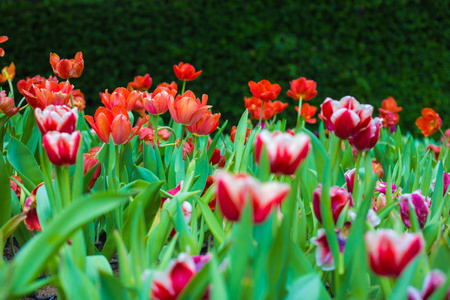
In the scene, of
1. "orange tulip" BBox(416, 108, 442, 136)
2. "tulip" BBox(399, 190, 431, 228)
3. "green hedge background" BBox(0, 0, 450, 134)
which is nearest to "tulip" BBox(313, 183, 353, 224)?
"tulip" BBox(399, 190, 431, 228)

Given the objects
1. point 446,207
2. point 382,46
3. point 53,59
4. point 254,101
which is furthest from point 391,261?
point 382,46

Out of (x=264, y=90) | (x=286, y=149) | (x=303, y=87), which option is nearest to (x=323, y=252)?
(x=286, y=149)

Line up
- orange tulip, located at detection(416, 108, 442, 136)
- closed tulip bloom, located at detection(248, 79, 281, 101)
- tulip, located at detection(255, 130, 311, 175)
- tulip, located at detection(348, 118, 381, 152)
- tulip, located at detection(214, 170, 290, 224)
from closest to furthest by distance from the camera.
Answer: tulip, located at detection(214, 170, 290, 224) < tulip, located at detection(255, 130, 311, 175) < tulip, located at detection(348, 118, 381, 152) < closed tulip bloom, located at detection(248, 79, 281, 101) < orange tulip, located at detection(416, 108, 442, 136)

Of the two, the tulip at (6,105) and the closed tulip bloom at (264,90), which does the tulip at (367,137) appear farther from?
the tulip at (6,105)

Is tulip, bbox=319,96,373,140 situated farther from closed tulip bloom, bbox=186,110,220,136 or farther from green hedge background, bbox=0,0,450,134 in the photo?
green hedge background, bbox=0,0,450,134

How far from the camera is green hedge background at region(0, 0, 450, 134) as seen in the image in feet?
15.6

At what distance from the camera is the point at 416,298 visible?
0.46 m

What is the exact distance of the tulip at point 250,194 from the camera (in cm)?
43

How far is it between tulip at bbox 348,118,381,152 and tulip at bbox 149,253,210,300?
16.8 inches

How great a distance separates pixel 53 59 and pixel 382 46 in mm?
4663

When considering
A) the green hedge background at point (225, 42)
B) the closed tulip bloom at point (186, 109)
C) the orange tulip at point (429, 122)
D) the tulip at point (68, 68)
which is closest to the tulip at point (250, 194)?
the closed tulip bloom at point (186, 109)

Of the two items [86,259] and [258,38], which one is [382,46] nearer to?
[258,38]

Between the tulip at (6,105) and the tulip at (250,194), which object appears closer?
the tulip at (250,194)

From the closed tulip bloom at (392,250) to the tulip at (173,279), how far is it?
192 millimetres
